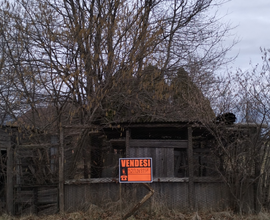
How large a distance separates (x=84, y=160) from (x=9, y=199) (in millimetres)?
2473

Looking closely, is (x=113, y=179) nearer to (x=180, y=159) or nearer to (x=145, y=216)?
(x=145, y=216)

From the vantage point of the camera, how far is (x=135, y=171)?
8047mm

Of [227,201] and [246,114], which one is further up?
[246,114]

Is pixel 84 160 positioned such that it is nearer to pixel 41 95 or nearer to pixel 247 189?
pixel 41 95

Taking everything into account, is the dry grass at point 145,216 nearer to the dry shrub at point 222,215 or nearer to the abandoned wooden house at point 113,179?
the dry shrub at point 222,215

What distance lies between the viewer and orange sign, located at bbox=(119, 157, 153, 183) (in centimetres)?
800

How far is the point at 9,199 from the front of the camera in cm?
945

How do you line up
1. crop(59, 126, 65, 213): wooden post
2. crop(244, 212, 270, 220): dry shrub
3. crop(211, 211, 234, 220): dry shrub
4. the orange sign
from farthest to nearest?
crop(59, 126, 65, 213): wooden post
crop(211, 211, 234, 220): dry shrub
crop(244, 212, 270, 220): dry shrub
the orange sign

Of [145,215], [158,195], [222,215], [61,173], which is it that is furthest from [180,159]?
[61,173]

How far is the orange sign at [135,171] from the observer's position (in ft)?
26.2

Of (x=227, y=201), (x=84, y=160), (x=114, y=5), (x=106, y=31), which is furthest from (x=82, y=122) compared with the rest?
(x=227, y=201)

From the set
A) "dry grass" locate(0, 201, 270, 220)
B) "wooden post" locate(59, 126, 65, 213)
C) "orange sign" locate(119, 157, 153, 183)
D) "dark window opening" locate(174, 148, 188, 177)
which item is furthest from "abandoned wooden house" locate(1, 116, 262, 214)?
"orange sign" locate(119, 157, 153, 183)

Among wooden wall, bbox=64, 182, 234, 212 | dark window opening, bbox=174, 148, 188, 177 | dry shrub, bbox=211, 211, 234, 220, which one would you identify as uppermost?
dark window opening, bbox=174, 148, 188, 177

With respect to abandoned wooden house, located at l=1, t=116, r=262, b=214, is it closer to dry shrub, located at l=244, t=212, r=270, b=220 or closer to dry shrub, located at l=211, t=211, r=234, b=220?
dry shrub, located at l=211, t=211, r=234, b=220
